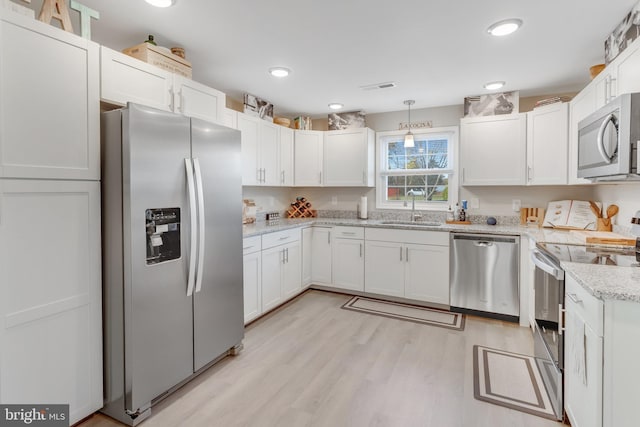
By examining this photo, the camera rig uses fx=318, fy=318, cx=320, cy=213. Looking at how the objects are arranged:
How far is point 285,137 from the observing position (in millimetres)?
4176

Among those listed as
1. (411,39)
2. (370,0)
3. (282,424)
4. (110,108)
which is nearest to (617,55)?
(411,39)

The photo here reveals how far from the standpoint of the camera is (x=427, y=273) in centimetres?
351

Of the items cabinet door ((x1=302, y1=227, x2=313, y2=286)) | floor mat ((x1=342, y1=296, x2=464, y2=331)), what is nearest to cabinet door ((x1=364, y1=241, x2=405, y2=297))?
floor mat ((x1=342, y1=296, x2=464, y2=331))

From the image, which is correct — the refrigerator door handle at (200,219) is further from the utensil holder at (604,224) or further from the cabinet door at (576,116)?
the utensil holder at (604,224)

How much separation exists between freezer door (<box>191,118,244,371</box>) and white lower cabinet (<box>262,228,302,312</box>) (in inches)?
28.4

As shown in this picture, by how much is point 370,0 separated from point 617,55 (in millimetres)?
1712

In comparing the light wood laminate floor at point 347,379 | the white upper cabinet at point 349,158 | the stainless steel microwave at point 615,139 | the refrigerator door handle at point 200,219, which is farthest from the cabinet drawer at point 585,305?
the white upper cabinet at point 349,158

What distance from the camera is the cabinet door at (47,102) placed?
1.43 m

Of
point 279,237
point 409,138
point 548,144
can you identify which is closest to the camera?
point 548,144

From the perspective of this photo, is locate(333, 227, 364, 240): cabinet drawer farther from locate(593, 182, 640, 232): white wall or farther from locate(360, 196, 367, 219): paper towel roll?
locate(593, 182, 640, 232): white wall

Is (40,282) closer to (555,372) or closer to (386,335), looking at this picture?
(386,335)

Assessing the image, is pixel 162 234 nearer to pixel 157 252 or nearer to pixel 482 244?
pixel 157 252

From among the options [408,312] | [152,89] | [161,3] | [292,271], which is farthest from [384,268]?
[161,3]

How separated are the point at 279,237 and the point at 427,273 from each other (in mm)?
1674
